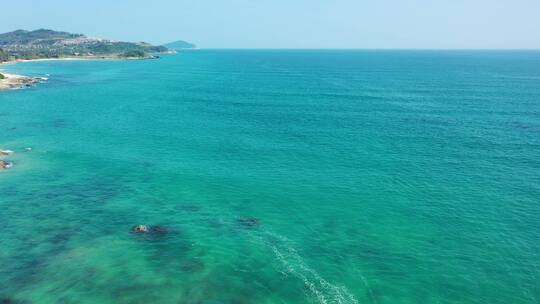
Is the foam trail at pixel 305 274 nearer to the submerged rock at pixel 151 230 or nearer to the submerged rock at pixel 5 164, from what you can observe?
the submerged rock at pixel 151 230

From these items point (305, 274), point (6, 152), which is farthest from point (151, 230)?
point (6, 152)

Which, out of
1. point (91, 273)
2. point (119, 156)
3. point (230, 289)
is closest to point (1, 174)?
point (119, 156)

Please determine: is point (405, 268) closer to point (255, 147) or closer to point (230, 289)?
point (230, 289)

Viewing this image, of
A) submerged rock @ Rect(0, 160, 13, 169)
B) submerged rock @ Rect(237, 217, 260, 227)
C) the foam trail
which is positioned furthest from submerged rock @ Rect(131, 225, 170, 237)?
submerged rock @ Rect(0, 160, 13, 169)

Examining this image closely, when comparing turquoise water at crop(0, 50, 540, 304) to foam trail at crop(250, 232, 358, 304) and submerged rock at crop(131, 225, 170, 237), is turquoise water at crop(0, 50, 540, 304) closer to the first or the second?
foam trail at crop(250, 232, 358, 304)

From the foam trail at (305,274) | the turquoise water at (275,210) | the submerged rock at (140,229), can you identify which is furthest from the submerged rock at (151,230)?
the foam trail at (305,274)
